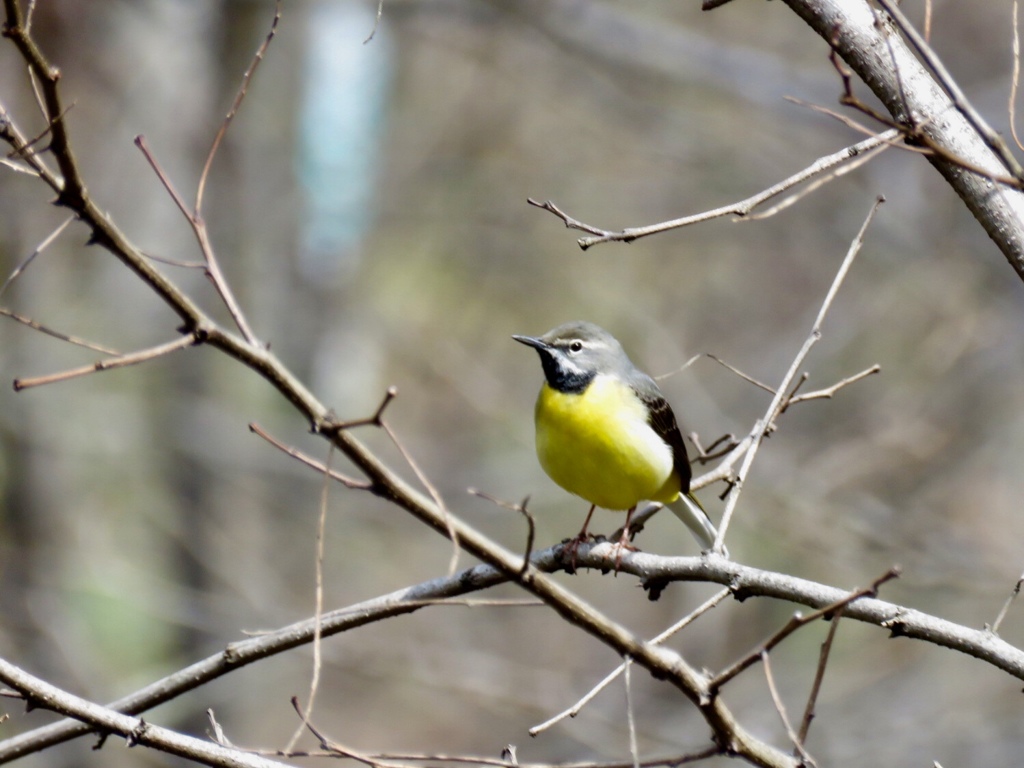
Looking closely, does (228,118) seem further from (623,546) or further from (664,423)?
(664,423)

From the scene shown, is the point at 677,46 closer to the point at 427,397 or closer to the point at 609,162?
the point at 609,162

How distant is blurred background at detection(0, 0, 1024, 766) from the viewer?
37.8 feet

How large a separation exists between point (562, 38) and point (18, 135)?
11463 millimetres

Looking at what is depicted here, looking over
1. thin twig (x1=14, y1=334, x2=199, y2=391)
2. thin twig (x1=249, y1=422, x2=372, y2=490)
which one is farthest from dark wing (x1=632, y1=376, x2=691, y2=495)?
thin twig (x1=14, y1=334, x2=199, y2=391)

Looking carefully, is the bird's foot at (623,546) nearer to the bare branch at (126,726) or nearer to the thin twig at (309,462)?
the bare branch at (126,726)

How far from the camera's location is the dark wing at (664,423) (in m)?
6.16

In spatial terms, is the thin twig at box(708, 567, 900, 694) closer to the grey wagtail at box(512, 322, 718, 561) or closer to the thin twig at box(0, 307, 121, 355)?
the thin twig at box(0, 307, 121, 355)

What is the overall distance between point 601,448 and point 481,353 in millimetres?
10740

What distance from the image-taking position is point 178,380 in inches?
516

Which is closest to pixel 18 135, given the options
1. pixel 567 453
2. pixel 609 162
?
pixel 567 453

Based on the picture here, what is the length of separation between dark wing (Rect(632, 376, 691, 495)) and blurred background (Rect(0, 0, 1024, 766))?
4.13m

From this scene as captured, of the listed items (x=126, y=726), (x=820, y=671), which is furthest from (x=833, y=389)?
(x=126, y=726)

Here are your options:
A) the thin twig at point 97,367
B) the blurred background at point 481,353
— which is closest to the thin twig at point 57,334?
the thin twig at point 97,367

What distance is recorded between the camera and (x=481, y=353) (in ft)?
53.3
